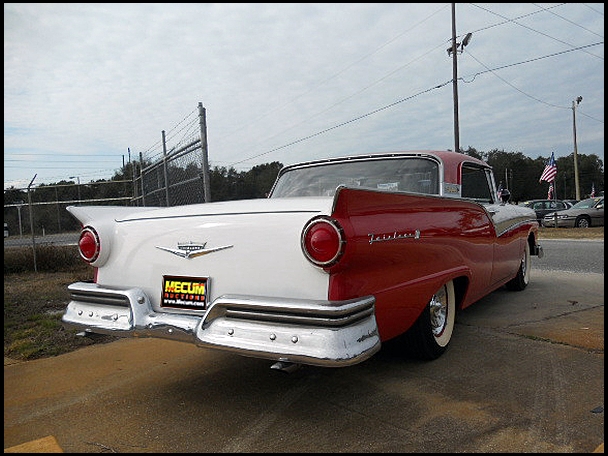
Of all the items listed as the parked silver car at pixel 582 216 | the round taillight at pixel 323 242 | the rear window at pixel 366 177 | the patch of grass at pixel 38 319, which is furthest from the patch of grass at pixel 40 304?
the parked silver car at pixel 582 216

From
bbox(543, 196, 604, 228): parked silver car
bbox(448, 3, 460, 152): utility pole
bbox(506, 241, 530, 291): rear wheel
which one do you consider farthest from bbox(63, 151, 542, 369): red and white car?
bbox(543, 196, 604, 228): parked silver car

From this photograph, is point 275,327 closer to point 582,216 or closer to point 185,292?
point 185,292

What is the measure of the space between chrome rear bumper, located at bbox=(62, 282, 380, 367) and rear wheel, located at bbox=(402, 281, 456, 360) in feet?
2.93

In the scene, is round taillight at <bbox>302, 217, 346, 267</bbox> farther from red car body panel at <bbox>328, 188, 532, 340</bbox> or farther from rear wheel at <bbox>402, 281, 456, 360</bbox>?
rear wheel at <bbox>402, 281, 456, 360</bbox>

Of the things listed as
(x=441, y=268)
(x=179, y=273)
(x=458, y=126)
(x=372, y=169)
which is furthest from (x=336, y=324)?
(x=458, y=126)

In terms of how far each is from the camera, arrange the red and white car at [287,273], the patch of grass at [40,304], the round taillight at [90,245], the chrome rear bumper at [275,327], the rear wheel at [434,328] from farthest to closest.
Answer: the patch of grass at [40,304], the rear wheel at [434,328], the round taillight at [90,245], the red and white car at [287,273], the chrome rear bumper at [275,327]

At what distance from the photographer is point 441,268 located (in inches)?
129

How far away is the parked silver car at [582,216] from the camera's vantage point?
19.2m

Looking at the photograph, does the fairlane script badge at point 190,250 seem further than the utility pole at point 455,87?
No

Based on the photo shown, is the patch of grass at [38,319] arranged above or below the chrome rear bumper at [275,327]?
below

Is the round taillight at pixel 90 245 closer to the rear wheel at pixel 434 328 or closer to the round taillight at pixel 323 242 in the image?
the round taillight at pixel 323 242

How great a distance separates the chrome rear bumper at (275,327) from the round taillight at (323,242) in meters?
0.21

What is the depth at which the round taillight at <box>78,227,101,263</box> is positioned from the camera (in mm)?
3139

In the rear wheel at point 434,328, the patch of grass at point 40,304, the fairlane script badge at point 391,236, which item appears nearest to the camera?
the fairlane script badge at point 391,236
